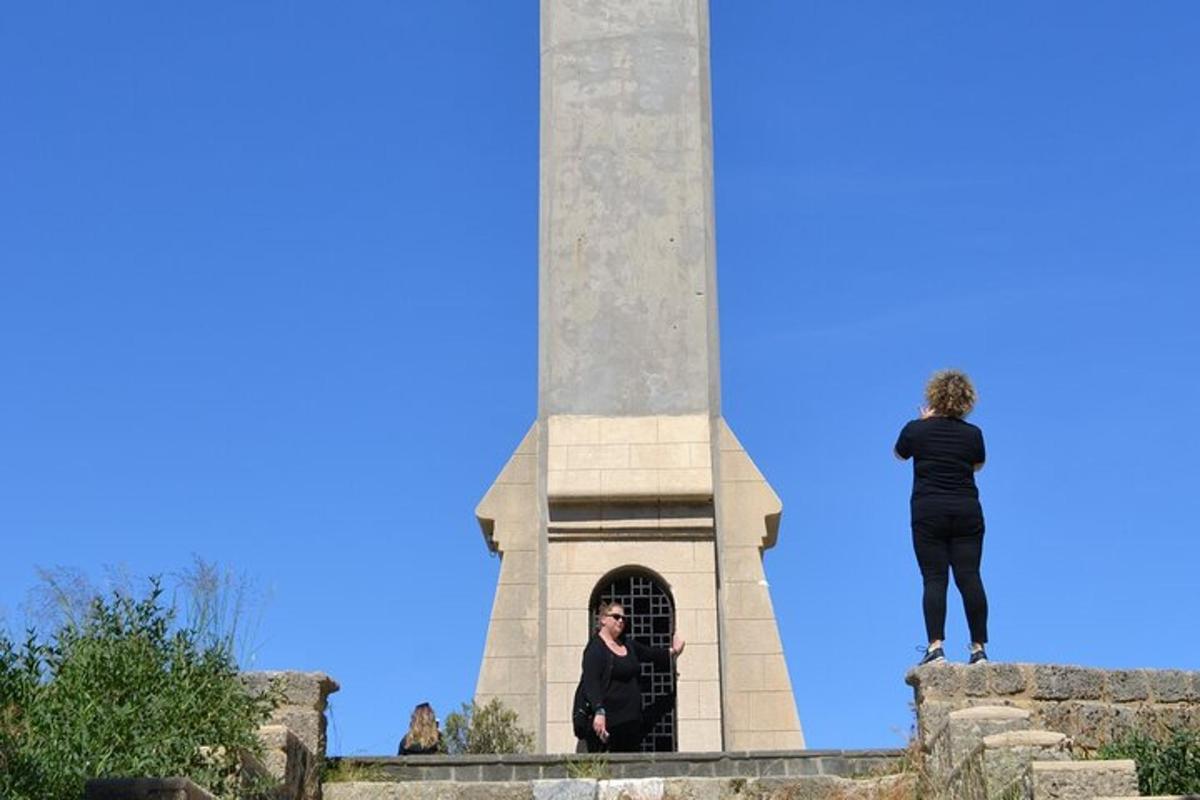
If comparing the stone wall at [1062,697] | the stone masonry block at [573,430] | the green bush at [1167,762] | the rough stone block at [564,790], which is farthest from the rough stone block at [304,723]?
the stone masonry block at [573,430]

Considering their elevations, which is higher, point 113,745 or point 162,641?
point 162,641

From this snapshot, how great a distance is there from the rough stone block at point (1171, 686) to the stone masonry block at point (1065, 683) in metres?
0.40

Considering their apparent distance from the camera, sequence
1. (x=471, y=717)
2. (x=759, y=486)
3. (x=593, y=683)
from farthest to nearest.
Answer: (x=759, y=486), (x=471, y=717), (x=593, y=683)

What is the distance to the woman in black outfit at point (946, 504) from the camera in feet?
35.6

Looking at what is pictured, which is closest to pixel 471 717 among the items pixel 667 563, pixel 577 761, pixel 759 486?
pixel 667 563

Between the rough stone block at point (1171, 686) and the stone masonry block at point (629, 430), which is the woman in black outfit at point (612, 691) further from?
the stone masonry block at point (629, 430)

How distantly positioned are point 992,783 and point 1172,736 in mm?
1781

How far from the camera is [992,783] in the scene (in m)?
8.61

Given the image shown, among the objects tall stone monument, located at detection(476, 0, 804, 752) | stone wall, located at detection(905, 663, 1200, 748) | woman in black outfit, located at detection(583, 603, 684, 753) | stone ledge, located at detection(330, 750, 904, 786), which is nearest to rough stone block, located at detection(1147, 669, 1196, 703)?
stone wall, located at detection(905, 663, 1200, 748)

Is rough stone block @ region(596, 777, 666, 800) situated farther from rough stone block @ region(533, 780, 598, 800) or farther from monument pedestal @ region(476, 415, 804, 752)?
monument pedestal @ region(476, 415, 804, 752)

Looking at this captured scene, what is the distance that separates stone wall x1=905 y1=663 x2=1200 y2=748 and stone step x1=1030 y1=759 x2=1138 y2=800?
78.4 inches

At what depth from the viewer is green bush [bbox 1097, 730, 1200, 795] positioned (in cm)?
919

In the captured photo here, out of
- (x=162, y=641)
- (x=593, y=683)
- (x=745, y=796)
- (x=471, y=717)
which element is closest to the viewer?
(x=162, y=641)

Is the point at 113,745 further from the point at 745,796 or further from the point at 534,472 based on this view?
the point at 534,472
